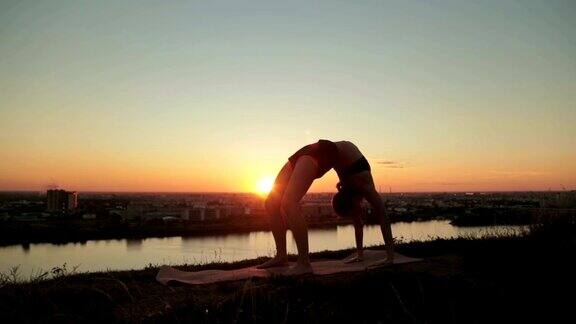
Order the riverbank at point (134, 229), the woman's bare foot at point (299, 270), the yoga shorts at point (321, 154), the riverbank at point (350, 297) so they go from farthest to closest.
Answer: the riverbank at point (134, 229), the yoga shorts at point (321, 154), the woman's bare foot at point (299, 270), the riverbank at point (350, 297)

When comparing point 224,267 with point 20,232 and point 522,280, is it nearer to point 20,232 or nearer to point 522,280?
point 522,280

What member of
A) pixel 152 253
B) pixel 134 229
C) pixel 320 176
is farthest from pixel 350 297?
pixel 134 229

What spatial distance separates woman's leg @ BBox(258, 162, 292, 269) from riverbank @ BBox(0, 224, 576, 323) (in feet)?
3.78

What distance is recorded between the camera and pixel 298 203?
5.18m

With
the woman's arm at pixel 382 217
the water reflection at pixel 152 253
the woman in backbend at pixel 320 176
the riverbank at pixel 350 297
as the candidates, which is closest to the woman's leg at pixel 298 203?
the woman in backbend at pixel 320 176

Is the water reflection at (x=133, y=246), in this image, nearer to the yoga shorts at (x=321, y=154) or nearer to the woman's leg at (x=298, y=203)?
the yoga shorts at (x=321, y=154)

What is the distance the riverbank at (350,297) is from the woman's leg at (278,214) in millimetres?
1151

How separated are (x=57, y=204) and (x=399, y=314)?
13708 cm

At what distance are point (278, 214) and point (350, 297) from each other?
7.62 feet

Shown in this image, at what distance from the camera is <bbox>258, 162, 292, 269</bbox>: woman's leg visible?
18.7 feet

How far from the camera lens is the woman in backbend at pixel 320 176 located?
5.36m

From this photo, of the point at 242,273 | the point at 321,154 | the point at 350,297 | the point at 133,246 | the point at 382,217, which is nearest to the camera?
the point at 350,297

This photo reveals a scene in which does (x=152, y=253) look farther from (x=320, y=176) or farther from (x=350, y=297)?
(x=350, y=297)


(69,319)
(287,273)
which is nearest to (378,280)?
(287,273)
